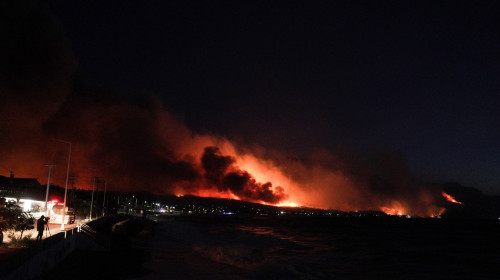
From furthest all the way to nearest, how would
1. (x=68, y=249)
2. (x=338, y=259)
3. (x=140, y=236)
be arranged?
(x=140, y=236) → (x=338, y=259) → (x=68, y=249)

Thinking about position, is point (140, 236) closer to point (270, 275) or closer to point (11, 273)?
point (270, 275)

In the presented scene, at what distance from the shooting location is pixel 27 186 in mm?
80750

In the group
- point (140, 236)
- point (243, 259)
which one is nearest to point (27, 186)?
point (140, 236)

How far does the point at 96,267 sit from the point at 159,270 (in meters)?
4.03

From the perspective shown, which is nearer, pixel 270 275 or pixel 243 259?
pixel 270 275

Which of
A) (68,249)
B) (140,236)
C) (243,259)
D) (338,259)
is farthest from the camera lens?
(140,236)

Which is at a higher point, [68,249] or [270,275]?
[68,249]

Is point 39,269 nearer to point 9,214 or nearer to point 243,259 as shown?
point 9,214

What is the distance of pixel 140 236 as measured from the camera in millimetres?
54562

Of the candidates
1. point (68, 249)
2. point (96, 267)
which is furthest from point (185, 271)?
Answer: point (68, 249)

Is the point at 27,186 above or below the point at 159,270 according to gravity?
above

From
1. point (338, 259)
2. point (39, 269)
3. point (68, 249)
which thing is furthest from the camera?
point (338, 259)

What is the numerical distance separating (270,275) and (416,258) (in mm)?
28950

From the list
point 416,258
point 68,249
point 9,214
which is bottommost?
point 416,258
